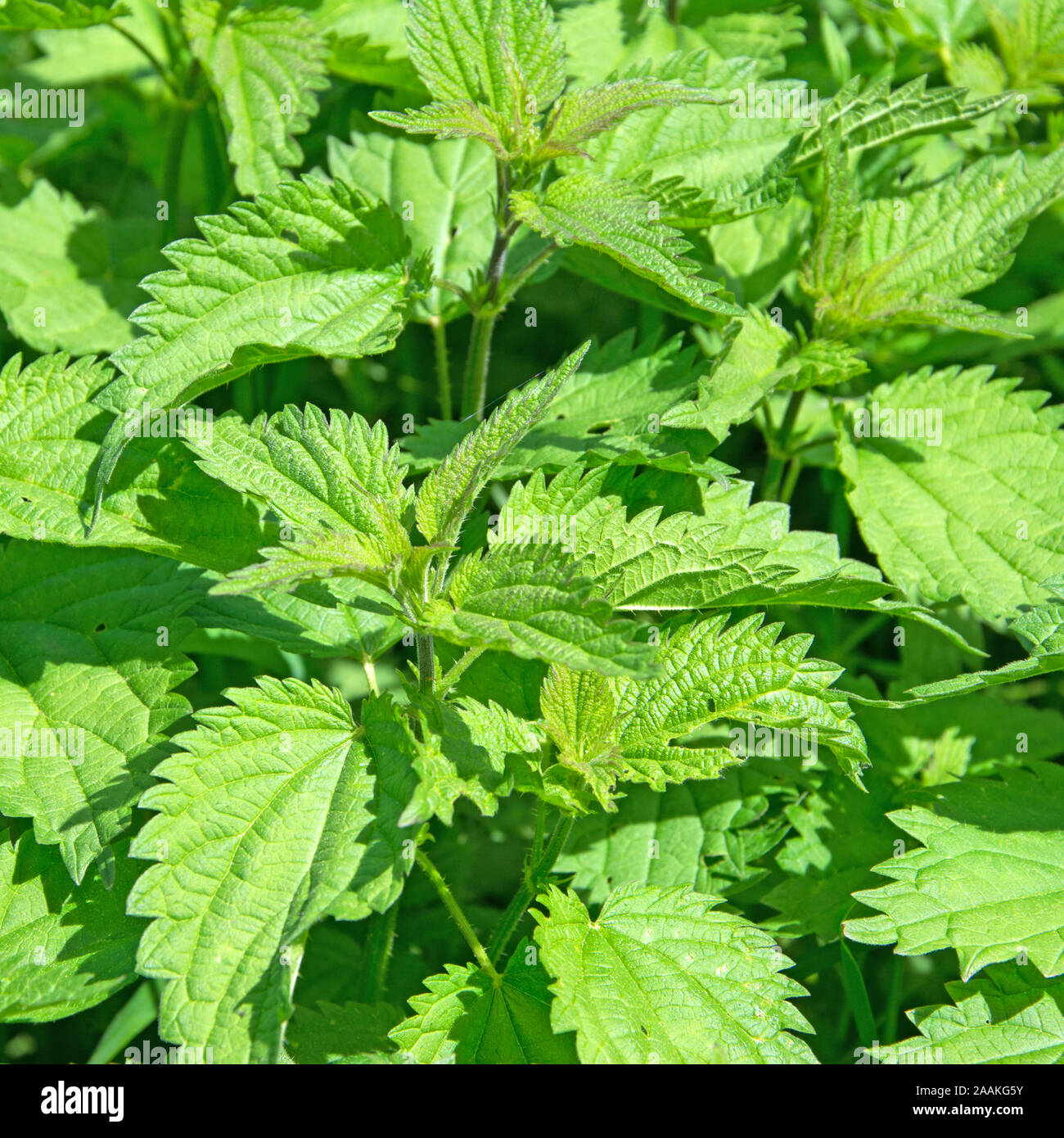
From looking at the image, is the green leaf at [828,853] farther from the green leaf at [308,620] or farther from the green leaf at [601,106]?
the green leaf at [601,106]

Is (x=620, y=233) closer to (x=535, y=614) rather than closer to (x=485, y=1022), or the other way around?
(x=535, y=614)

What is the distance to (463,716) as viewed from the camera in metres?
2.13

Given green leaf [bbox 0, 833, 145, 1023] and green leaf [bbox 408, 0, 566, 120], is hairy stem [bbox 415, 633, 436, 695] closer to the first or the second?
green leaf [bbox 0, 833, 145, 1023]

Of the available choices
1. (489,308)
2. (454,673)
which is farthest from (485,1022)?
(489,308)

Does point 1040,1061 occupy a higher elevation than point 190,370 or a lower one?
lower

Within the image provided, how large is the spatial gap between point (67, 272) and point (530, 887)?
2.50 metres

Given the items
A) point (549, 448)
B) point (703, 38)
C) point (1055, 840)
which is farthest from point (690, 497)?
point (703, 38)

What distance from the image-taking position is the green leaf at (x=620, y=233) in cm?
223

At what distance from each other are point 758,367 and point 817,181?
1003 millimetres

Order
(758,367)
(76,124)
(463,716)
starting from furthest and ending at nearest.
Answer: (76,124) → (758,367) → (463,716)

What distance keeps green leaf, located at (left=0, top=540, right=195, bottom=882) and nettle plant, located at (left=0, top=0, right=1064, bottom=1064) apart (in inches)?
0.4

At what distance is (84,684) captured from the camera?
249 cm

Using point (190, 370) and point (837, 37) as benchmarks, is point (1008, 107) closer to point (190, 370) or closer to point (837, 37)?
point (837, 37)

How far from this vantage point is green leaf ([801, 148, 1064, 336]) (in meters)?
2.86
